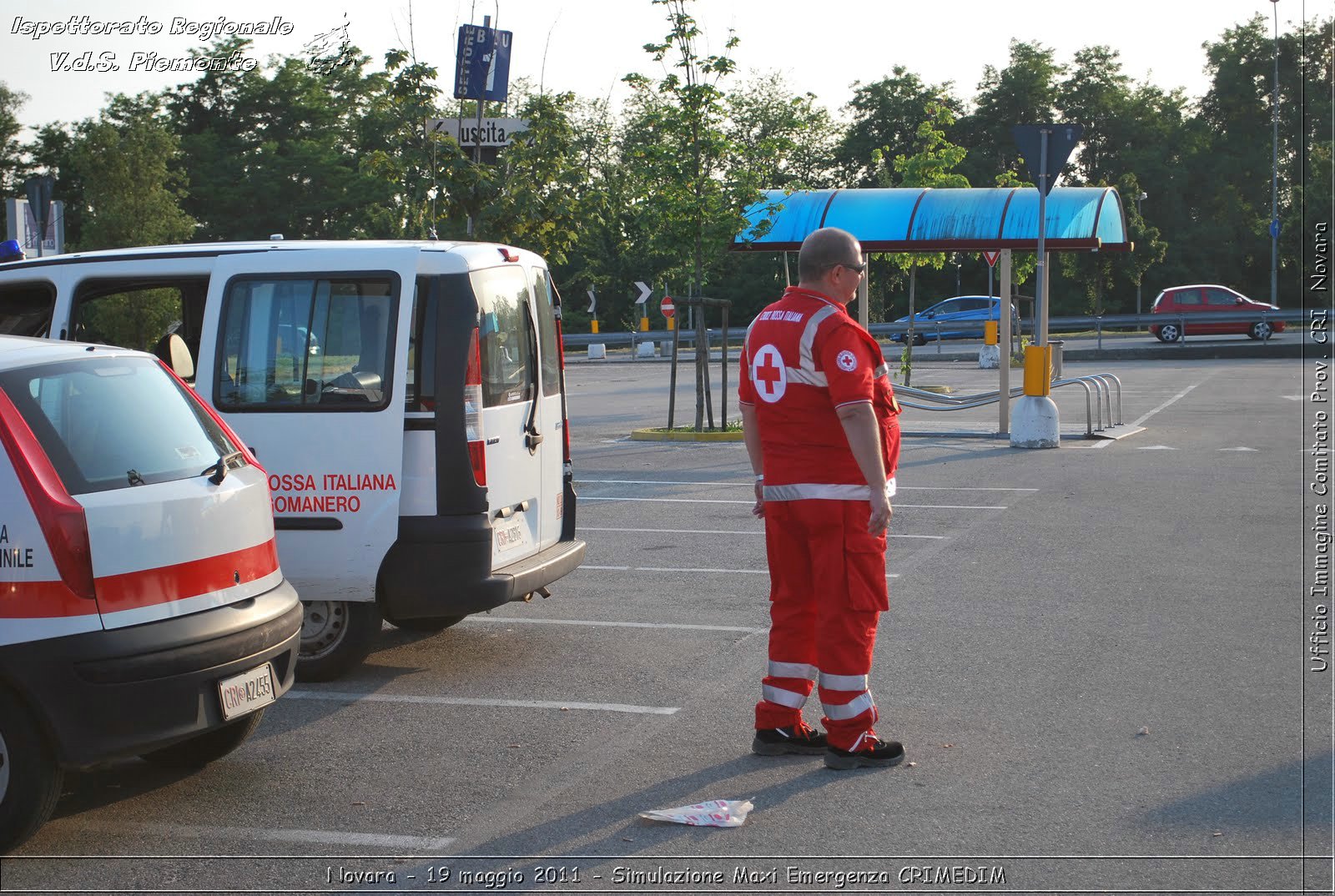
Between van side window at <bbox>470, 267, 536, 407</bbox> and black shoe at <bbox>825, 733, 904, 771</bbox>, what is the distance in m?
2.40

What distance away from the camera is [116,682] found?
455cm

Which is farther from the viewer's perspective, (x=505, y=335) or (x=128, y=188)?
(x=128, y=188)

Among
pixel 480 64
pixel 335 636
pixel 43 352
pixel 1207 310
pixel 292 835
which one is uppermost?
pixel 480 64

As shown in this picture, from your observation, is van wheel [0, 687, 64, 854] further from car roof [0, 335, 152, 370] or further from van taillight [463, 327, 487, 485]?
van taillight [463, 327, 487, 485]

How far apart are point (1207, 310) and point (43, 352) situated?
139 feet

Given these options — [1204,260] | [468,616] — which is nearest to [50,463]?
[468,616]

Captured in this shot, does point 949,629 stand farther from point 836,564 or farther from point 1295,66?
point 1295,66

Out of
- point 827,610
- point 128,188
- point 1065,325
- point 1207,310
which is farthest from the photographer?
point 1065,325

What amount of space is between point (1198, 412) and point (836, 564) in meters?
17.6

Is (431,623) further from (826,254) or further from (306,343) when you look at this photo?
(826,254)

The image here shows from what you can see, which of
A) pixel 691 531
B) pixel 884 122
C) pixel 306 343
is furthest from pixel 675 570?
pixel 884 122

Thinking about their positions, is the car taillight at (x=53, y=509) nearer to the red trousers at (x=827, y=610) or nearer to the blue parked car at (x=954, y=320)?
the red trousers at (x=827, y=610)

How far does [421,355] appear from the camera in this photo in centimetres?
647

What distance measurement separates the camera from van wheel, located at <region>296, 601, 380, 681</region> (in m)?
6.73
